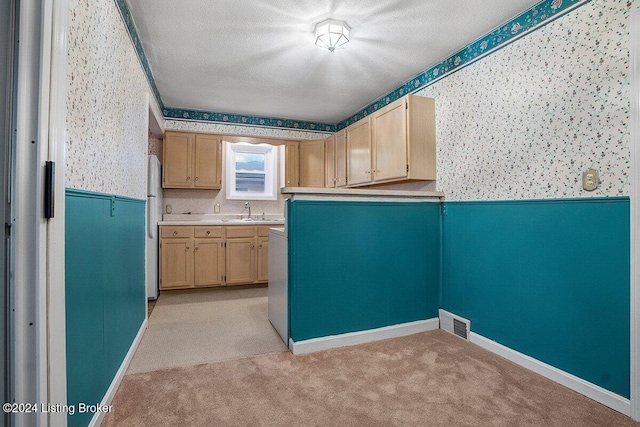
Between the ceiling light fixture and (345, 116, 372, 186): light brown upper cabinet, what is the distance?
1199 millimetres

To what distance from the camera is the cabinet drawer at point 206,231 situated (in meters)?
3.84

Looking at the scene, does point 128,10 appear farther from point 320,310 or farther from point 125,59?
point 320,310

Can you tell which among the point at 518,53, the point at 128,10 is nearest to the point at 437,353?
the point at 518,53

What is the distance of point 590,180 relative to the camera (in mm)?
1726

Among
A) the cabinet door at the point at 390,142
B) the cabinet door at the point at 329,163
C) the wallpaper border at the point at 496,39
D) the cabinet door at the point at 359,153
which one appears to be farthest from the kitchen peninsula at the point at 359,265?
the cabinet door at the point at 329,163

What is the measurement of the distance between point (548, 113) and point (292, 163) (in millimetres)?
3299

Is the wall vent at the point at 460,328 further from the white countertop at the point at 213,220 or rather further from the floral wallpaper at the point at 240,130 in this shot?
the floral wallpaper at the point at 240,130

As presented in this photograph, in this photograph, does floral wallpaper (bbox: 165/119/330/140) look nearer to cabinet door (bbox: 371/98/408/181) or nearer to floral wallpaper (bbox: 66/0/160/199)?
cabinet door (bbox: 371/98/408/181)

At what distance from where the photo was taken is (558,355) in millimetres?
1862

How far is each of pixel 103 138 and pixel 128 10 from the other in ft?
3.63

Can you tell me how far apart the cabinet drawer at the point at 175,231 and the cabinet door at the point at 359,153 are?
2120 mm

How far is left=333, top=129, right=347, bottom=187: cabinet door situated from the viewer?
4047 millimetres

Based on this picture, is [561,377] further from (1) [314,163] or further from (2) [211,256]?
(1) [314,163]

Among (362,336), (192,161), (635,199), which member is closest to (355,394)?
(362,336)
